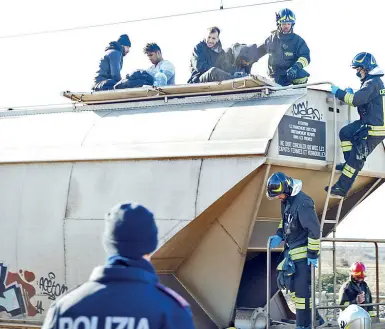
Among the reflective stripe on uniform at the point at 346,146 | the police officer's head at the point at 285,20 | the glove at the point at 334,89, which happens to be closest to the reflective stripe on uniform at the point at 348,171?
the reflective stripe on uniform at the point at 346,146

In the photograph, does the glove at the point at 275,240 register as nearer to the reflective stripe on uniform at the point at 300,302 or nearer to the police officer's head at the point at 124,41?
the reflective stripe on uniform at the point at 300,302

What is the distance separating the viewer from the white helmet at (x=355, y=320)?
802 cm

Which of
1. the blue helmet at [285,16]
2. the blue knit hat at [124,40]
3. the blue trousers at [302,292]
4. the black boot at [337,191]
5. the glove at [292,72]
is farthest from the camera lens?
the blue knit hat at [124,40]

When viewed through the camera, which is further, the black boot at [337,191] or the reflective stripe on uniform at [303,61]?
the reflective stripe on uniform at [303,61]

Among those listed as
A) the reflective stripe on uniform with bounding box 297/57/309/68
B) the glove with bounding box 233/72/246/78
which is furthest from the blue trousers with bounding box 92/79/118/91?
the reflective stripe on uniform with bounding box 297/57/309/68

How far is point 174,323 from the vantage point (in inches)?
117

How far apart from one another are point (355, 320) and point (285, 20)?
169 inches

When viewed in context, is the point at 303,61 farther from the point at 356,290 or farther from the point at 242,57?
the point at 356,290

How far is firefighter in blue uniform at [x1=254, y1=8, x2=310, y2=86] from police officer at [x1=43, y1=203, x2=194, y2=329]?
7.41m

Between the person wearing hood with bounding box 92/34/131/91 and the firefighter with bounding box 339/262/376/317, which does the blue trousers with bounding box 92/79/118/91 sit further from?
the firefighter with bounding box 339/262/376/317

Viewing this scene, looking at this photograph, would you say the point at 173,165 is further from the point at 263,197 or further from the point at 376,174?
the point at 376,174

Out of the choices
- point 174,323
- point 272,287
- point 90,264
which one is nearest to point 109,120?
point 90,264

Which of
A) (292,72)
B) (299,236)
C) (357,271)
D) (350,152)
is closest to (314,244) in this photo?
(299,236)

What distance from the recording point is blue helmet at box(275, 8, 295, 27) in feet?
33.9
